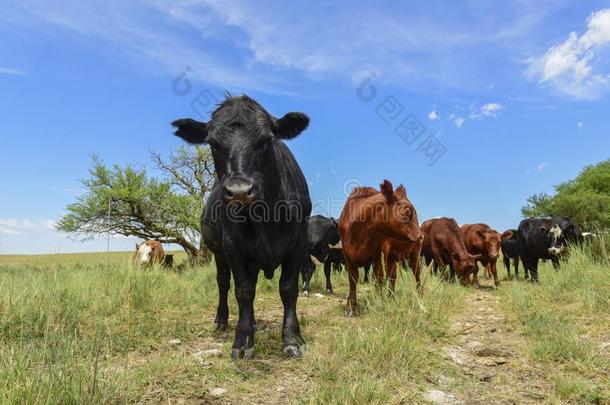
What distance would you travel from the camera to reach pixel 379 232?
20.4 ft

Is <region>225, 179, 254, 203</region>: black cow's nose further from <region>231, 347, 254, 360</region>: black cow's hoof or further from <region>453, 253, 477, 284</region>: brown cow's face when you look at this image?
<region>453, 253, 477, 284</region>: brown cow's face

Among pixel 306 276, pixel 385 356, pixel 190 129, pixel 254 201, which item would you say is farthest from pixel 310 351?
pixel 306 276

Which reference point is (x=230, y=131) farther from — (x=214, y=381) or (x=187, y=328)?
(x=187, y=328)

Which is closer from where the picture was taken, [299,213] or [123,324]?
[299,213]

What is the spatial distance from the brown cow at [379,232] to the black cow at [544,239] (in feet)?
23.3

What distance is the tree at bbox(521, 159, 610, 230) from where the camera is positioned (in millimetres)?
37219

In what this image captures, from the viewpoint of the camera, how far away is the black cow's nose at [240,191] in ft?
11.0

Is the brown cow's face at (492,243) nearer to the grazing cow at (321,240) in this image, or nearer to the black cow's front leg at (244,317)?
the grazing cow at (321,240)

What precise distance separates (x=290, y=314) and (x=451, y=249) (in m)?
7.52

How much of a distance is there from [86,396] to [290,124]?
297 centimetres

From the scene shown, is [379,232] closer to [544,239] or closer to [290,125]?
[290,125]

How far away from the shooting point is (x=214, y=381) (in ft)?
10.4

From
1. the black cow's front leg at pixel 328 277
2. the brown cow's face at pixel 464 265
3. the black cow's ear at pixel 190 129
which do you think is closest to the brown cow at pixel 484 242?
the brown cow's face at pixel 464 265

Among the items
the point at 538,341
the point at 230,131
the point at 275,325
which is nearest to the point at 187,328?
the point at 275,325
